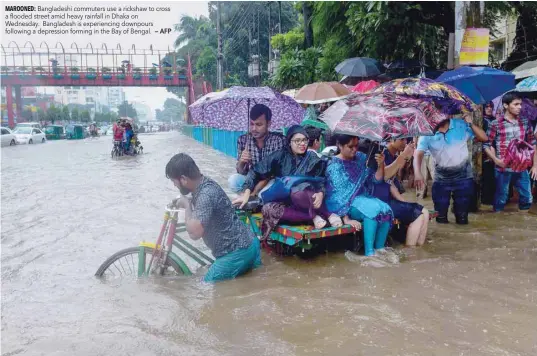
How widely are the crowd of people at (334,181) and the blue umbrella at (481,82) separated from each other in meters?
0.19

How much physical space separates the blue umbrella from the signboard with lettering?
0.29 metres

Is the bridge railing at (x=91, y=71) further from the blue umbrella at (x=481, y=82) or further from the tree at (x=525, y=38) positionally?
the blue umbrella at (x=481, y=82)

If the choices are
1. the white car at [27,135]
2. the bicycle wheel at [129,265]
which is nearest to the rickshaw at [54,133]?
the white car at [27,135]

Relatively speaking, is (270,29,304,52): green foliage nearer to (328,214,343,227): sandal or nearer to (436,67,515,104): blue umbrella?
(436,67,515,104): blue umbrella

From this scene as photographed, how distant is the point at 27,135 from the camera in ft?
112

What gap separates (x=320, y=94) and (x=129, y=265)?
6194mm

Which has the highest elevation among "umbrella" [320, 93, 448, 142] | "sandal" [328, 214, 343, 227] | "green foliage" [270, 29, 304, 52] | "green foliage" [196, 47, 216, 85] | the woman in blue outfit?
"green foliage" [196, 47, 216, 85]

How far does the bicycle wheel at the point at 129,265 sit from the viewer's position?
4.50 m

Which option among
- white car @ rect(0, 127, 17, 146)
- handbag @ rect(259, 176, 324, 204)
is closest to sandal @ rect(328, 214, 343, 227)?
handbag @ rect(259, 176, 324, 204)

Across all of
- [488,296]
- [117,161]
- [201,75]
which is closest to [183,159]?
[488,296]

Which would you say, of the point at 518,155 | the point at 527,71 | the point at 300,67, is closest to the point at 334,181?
the point at 518,155

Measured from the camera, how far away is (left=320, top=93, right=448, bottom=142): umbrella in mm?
4633

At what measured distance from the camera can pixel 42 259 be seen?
5.89 metres

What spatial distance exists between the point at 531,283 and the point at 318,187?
209 cm
